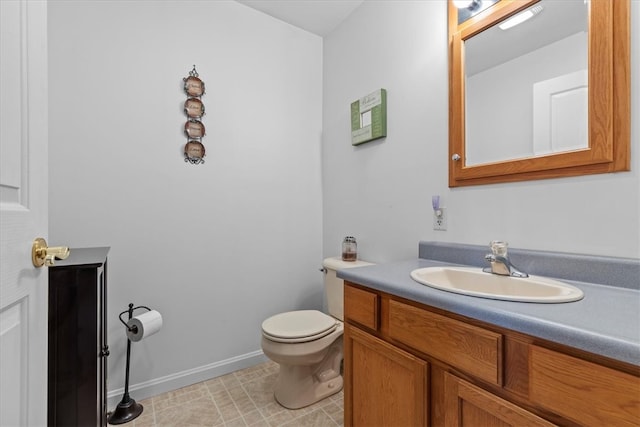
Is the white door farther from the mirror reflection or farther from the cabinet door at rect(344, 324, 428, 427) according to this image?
the mirror reflection

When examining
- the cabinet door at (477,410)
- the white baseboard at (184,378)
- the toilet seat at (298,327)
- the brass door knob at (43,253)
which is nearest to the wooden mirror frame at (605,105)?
the cabinet door at (477,410)

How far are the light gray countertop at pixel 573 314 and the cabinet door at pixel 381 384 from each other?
230 mm

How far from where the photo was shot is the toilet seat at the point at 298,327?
1509 mm

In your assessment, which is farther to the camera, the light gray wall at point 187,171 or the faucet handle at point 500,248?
the light gray wall at point 187,171

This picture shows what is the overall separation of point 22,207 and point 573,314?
1.25 metres

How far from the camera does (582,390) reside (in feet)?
1.93

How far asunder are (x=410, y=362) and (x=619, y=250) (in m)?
0.77

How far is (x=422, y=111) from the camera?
5.12 feet

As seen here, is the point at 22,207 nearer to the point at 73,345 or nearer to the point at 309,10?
the point at 73,345

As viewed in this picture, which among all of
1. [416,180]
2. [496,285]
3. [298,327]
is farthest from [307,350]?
[416,180]

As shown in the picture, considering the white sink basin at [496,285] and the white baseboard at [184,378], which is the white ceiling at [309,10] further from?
the white baseboard at [184,378]

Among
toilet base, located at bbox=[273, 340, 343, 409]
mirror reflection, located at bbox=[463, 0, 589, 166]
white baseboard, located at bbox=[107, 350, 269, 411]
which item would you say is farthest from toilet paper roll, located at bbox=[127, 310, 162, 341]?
mirror reflection, located at bbox=[463, 0, 589, 166]

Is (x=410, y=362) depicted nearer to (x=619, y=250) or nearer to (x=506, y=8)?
(x=619, y=250)

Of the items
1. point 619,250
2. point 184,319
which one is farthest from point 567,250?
point 184,319
